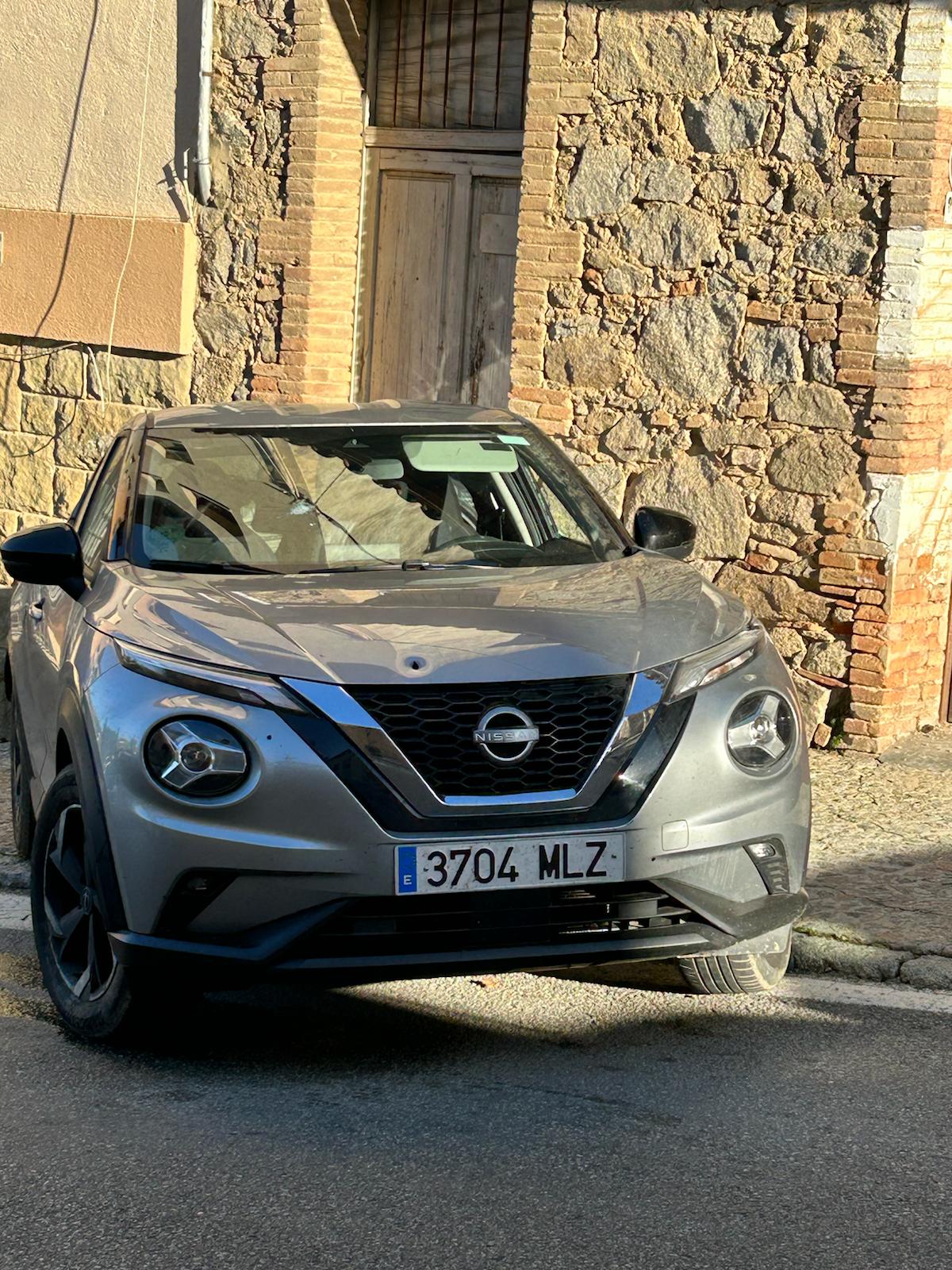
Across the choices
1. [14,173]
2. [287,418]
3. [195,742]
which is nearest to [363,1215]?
[195,742]

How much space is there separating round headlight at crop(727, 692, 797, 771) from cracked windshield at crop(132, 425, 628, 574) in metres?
1.07

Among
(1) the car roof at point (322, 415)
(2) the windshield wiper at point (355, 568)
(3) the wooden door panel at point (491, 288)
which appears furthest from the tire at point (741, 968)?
(3) the wooden door panel at point (491, 288)

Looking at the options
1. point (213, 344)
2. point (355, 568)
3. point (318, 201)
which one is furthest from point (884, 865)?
point (213, 344)

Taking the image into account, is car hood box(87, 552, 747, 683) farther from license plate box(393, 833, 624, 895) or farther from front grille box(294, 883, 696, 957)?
front grille box(294, 883, 696, 957)

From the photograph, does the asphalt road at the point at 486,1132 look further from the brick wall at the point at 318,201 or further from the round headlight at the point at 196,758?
the brick wall at the point at 318,201

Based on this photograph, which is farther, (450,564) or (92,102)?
(92,102)

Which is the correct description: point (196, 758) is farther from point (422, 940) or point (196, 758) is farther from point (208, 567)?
point (208, 567)

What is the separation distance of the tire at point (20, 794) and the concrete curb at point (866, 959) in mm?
2610

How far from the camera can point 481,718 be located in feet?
14.6

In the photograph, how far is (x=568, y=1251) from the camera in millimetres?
3574

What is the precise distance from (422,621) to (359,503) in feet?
3.74

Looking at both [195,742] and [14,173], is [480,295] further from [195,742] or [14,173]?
[195,742]

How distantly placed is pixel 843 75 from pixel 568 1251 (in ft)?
22.0

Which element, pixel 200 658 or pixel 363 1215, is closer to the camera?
pixel 363 1215
